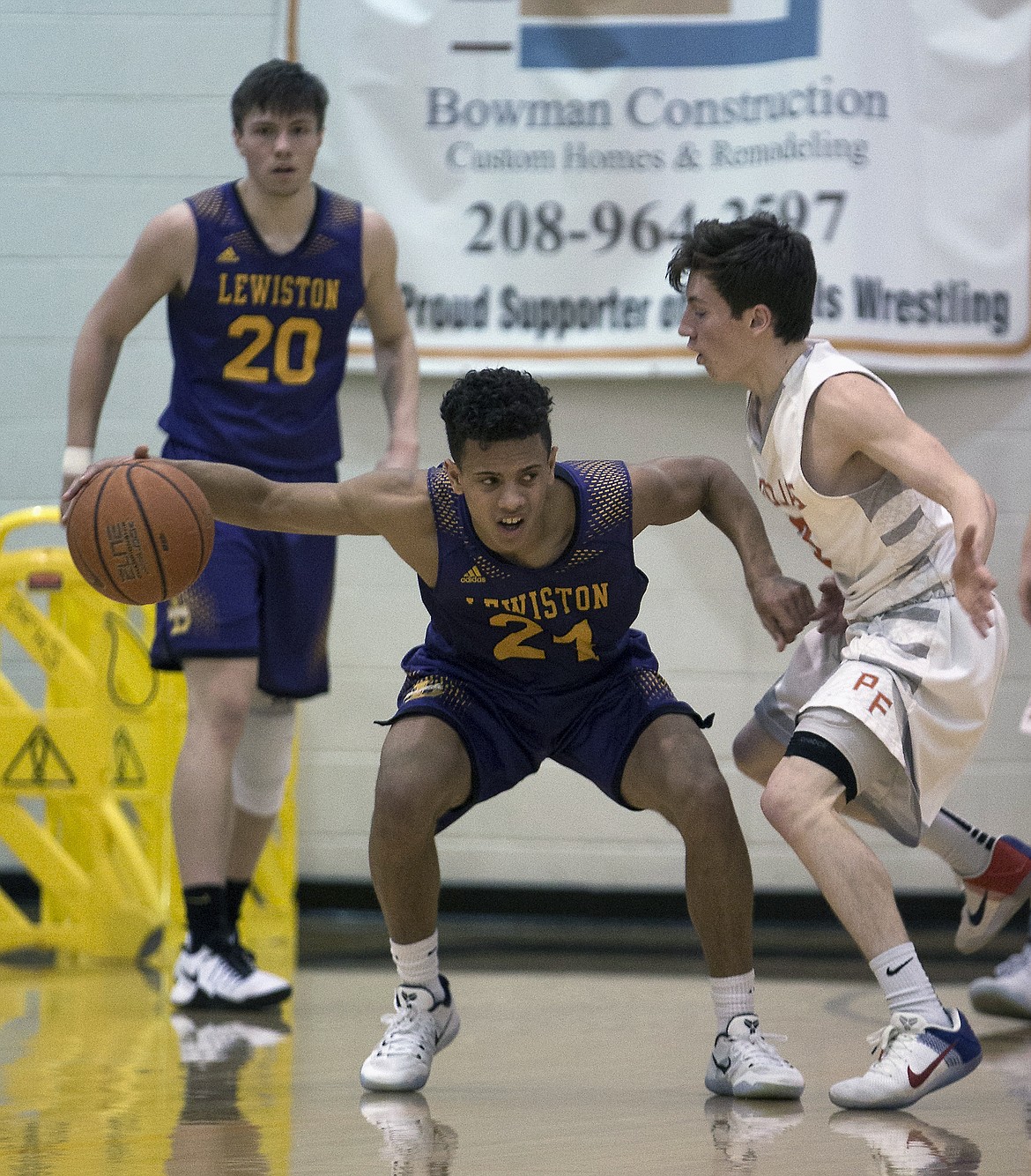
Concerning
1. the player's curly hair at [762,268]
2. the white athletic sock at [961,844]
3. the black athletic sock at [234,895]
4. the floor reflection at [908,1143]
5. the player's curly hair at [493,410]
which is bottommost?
the black athletic sock at [234,895]

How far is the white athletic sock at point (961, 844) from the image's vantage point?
3.43 meters

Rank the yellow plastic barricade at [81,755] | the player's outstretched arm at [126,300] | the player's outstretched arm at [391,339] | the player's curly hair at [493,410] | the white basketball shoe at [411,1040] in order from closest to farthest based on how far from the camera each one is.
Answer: the player's curly hair at [493,410]
the white basketball shoe at [411,1040]
the player's outstretched arm at [126,300]
the player's outstretched arm at [391,339]
the yellow plastic barricade at [81,755]

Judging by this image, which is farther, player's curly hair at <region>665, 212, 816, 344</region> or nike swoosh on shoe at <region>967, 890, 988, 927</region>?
nike swoosh on shoe at <region>967, 890, 988, 927</region>

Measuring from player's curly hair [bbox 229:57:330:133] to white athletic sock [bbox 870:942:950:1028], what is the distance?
2.36 metres

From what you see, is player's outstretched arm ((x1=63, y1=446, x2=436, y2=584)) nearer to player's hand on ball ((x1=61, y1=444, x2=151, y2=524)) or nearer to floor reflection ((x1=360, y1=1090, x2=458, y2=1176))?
player's hand on ball ((x1=61, y1=444, x2=151, y2=524))

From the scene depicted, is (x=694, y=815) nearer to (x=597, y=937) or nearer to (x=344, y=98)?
(x=597, y=937)

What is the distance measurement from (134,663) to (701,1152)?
2.76 m

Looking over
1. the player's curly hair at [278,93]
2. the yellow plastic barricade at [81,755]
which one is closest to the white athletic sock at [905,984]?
the player's curly hair at [278,93]

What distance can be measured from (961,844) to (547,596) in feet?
3.78

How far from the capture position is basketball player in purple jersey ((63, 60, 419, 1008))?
12.4 feet

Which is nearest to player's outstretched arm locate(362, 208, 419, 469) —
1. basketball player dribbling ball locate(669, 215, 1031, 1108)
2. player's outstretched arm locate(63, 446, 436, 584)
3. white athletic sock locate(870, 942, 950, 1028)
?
player's outstretched arm locate(63, 446, 436, 584)

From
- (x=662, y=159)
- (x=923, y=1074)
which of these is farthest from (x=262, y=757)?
(x=662, y=159)

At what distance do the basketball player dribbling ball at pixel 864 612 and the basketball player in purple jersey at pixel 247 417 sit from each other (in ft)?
4.04

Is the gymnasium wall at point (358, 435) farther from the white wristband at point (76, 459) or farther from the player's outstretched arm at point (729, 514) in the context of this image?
the player's outstretched arm at point (729, 514)
